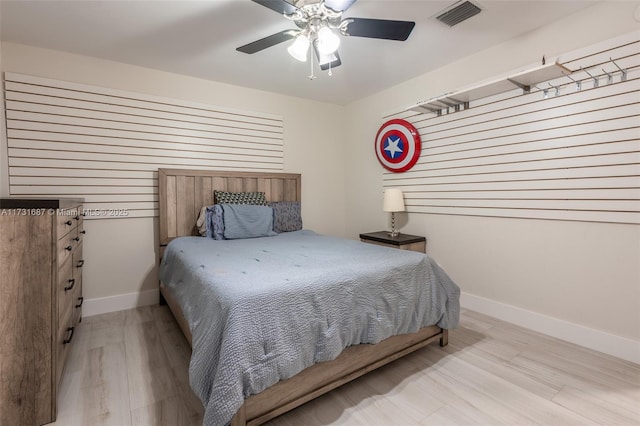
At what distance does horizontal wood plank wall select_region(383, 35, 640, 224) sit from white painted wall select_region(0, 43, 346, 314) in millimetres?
1744

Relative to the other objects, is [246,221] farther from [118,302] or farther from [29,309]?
[29,309]

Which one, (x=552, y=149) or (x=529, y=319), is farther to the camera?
(x=529, y=319)

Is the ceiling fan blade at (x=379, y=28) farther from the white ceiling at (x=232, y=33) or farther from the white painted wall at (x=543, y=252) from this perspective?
the white painted wall at (x=543, y=252)

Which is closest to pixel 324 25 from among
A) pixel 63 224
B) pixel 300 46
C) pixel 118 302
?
pixel 300 46

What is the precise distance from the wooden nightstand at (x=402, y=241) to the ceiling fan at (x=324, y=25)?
1917mm

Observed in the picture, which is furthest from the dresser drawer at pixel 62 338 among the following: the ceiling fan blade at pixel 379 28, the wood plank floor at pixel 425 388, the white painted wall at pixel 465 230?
the ceiling fan blade at pixel 379 28

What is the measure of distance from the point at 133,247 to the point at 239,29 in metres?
2.34

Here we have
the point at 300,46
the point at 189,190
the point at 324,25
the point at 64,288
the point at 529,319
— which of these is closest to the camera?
the point at 64,288

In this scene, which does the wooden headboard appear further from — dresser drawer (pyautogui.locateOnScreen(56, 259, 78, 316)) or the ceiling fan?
the ceiling fan

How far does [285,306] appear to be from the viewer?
1470 mm

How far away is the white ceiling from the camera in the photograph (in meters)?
2.13

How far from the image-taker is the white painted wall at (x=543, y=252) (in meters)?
2.12

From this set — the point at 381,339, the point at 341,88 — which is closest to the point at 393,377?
the point at 381,339

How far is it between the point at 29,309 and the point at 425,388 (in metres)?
2.13
